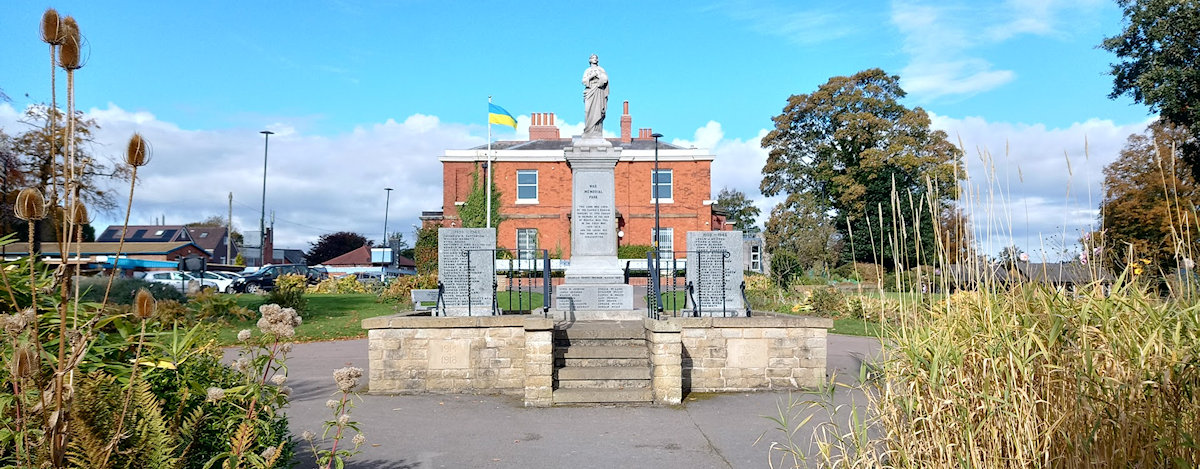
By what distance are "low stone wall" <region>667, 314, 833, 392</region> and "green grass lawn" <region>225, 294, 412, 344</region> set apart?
9062 millimetres

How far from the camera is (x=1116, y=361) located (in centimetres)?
360

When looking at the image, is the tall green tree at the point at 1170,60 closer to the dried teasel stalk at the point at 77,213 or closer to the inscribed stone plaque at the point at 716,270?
the inscribed stone plaque at the point at 716,270

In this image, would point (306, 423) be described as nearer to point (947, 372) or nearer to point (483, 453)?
point (483, 453)

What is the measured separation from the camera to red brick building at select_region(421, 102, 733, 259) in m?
38.4

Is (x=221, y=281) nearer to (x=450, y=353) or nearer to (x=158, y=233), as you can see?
(x=450, y=353)

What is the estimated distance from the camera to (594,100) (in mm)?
13406

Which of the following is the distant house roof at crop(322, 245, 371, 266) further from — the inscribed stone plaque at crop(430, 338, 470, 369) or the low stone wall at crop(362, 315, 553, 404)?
the inscribed stone plaque at crop(430, 338, 470, 369)

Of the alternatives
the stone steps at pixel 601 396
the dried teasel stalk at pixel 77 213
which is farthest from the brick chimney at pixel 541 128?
the dried teasel stalk at pixel 77 213

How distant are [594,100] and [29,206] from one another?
11957 millimetres

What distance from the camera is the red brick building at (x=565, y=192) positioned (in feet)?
126

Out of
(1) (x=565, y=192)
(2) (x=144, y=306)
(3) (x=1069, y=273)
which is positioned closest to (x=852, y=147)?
(1) (x=565, y=192)

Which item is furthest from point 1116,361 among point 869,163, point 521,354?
point 869,163

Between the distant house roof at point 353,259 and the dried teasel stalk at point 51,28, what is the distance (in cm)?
7711

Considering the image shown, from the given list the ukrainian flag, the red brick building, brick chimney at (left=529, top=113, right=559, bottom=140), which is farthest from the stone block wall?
brick chimney at (left=529, top=113, right=559, bottom=140)
